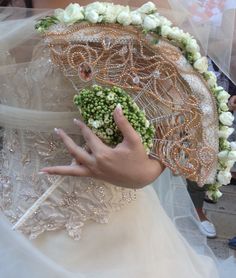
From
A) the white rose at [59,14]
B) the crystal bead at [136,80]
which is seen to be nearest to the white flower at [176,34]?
the crystal bead at [136,80]

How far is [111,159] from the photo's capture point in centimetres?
89

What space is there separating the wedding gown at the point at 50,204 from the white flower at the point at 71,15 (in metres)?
0.08

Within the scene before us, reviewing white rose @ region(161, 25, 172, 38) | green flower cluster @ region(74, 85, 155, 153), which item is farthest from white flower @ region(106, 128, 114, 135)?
white rose @ region(161, 25, 172, 38)

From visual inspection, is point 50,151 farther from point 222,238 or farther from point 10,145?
point 222,238

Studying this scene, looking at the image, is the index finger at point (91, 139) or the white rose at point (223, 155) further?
the white rose at point (223, 155)

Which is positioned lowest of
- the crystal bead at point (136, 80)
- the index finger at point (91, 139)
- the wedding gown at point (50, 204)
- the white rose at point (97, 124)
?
the wedding gown at point (50, 204)

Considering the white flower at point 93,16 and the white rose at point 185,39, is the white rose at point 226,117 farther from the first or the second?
the white flower at point 93,16

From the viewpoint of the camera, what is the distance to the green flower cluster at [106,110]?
35.3 inches

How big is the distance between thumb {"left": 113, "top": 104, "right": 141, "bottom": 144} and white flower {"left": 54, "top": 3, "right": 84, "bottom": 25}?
0.18 m

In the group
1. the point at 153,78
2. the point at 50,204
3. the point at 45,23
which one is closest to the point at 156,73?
the point at 153,78

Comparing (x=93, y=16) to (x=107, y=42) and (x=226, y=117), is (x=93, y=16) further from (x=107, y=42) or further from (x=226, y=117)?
(x=226, y=117)

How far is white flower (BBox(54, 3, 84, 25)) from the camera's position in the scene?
3.02 feet

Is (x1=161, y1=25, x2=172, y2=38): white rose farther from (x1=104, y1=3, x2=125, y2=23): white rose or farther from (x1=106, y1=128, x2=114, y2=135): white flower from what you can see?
(x1=106, y1=128, x2=114, y2=135): white flower

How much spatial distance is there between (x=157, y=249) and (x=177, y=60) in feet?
1.35
